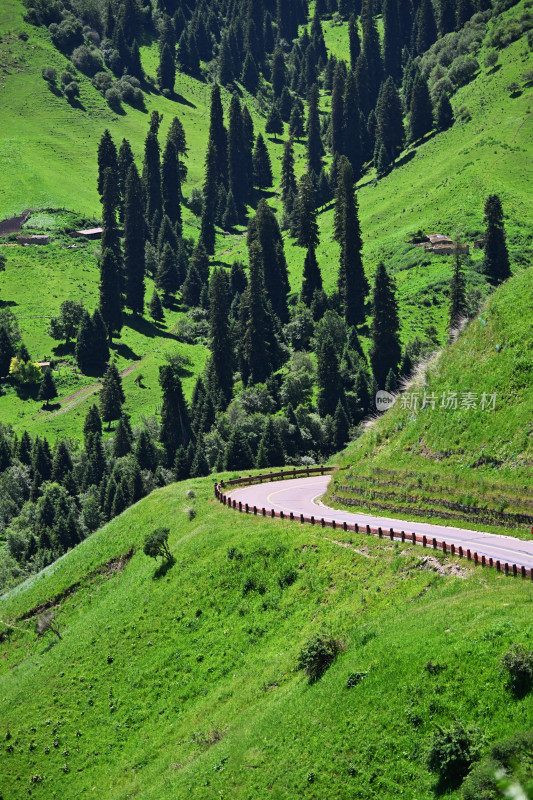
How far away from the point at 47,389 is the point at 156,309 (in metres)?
31.7

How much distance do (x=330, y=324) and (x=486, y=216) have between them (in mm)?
28627

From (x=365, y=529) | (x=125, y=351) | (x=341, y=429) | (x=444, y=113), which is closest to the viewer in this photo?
(x=365, y=529)

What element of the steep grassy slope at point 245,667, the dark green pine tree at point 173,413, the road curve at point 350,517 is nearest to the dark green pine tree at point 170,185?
the dark green pine tree at point 173,413

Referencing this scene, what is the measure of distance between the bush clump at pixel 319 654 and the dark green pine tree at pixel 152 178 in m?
168

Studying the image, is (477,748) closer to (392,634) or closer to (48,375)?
(392,634)

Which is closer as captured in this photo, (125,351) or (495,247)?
(495,247)

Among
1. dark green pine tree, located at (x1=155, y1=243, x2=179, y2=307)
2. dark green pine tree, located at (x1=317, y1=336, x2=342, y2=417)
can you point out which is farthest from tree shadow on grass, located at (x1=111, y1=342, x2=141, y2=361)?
dark green pine tree, located at (x1=317, y1=336, x2=342, y2=417)

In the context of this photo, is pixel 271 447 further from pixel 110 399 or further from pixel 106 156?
pixel 106 156

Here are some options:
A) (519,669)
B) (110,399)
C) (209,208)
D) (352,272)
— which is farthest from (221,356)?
(519,669)

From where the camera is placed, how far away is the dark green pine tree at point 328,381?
11662 cm

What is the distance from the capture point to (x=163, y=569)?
55.9 meters

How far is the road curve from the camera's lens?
3738cm

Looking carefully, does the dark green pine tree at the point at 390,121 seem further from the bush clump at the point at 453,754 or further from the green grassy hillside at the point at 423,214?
the bush clump at the point at 453,754

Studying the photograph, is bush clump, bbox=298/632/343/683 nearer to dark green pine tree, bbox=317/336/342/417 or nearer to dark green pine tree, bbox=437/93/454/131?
dark green pine tree, bbox=317/336/342/417
